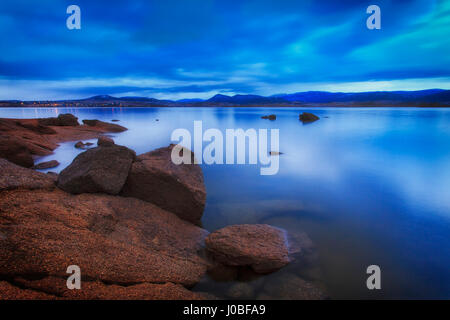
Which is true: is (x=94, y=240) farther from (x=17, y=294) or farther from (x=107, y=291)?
(x=17, y=294)

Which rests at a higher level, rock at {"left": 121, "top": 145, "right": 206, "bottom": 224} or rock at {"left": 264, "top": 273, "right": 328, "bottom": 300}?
rock at {"left": 121, "top": 145, "right": 206, "bottom": 224}

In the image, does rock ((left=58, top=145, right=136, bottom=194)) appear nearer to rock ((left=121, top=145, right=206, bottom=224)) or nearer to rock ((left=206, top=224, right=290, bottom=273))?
rock ((left=121, top=145, right=206, bottom=224))

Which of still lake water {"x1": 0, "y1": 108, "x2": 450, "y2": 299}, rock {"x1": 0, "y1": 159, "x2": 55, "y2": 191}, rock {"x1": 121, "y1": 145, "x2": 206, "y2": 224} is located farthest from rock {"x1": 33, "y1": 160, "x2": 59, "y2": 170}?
rock {"x1": 121, "y1": 145, "x2": 206, "y2": 224}

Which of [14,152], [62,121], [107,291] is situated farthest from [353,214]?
[62,121]

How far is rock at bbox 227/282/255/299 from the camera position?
4188 mm

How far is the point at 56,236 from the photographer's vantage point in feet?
11.9

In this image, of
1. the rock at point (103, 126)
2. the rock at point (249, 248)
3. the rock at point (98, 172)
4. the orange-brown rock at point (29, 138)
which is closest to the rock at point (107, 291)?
the rock at point (249, 248)

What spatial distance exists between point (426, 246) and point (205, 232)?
5528 millimetres

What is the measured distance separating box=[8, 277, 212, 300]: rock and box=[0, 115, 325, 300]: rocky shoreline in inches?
0.5

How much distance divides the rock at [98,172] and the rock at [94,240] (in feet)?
0.73

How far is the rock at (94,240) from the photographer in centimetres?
326

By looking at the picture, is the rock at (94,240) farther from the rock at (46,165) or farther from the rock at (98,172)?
the rock at (46,165)

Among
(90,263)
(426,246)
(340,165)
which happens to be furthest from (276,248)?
(340,165)

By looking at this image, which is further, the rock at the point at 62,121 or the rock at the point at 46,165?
the rock at the point at 62,121
